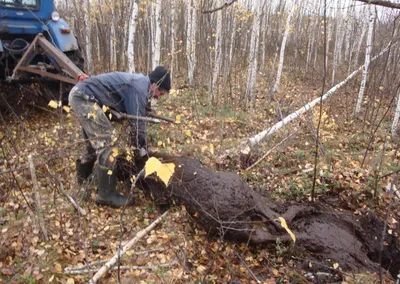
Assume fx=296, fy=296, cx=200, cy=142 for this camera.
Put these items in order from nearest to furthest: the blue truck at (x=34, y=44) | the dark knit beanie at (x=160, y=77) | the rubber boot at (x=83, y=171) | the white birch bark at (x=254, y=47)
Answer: the dark knit beanie at (x=160, y=77) → the rubber boot at (x=83, y=171) → the blue truck at (x=34, y=44) → the white birch bark at (x=254, y=47)

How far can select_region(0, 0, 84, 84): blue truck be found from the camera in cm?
539

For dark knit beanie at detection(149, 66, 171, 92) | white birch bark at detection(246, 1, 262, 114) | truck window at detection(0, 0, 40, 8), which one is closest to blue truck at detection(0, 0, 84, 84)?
truck window at detection(0, 0, 40, 8)

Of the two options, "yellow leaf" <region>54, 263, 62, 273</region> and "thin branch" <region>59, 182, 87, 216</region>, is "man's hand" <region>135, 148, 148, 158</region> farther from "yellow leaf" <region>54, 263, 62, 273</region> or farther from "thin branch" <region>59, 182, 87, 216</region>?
"yellow leaf" <region>54, 263, 62, 273</region>

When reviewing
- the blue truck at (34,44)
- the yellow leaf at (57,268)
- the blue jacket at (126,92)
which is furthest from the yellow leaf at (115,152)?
the blue truck at (34,44)

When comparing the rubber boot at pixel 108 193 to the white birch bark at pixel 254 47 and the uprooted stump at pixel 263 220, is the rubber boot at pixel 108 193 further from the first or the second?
the white birch bark at pixel 254 47

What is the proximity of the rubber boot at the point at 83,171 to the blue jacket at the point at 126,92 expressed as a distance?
0.88 m

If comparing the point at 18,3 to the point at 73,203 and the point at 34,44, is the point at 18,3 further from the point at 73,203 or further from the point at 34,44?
the point at 73,203

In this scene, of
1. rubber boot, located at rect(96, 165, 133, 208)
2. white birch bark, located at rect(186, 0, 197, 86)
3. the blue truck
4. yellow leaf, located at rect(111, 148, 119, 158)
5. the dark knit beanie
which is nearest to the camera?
yellow leaf, located at rect(111, 148, 119, 158)

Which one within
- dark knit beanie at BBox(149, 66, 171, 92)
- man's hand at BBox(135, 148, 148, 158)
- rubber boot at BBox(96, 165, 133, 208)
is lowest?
rubber boot at BBox(96, 165, 133, 208)

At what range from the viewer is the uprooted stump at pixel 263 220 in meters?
3.12

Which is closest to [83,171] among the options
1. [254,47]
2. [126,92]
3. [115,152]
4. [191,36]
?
[115,152]

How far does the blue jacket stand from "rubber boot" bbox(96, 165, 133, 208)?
1.72 ft

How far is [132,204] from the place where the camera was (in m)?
3.71

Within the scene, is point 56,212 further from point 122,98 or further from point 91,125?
point 122,98
